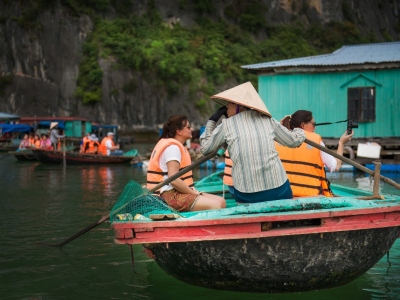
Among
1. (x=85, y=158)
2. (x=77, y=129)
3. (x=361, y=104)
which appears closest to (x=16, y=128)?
(x=77, y=129)

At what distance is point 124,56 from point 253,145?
53673mm

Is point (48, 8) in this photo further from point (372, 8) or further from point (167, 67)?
point (372, 8)

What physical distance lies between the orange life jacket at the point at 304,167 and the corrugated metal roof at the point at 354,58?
12.7 metres

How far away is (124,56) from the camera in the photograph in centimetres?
5775

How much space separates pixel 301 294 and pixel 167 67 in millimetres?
51792

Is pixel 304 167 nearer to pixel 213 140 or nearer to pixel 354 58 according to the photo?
pixel 213 140

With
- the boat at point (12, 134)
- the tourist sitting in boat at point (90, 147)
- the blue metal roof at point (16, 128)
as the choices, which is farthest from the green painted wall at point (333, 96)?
the blue metal roof at point (16, 128)

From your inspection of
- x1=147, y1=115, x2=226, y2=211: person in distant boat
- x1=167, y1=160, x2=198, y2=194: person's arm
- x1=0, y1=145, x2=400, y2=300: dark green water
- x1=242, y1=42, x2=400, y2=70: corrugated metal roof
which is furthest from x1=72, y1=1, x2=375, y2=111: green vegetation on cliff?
x1=167, y1=160, x2=198, y2=194: person's arm

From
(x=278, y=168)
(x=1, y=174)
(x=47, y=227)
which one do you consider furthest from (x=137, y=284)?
(x=1, y=174)

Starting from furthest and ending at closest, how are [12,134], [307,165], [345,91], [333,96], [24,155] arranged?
1. [12,134]
2. [24,155]
3. [333,96]
4. [345,91]
5. [307,165]

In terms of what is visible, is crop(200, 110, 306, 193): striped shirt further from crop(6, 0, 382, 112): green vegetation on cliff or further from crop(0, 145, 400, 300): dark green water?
crop(6, 0, 382, 112): green vegetation on cliff

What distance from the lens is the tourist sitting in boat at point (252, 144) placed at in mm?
5270

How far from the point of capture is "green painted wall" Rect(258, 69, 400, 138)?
728 inches

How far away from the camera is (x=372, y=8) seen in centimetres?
7831
